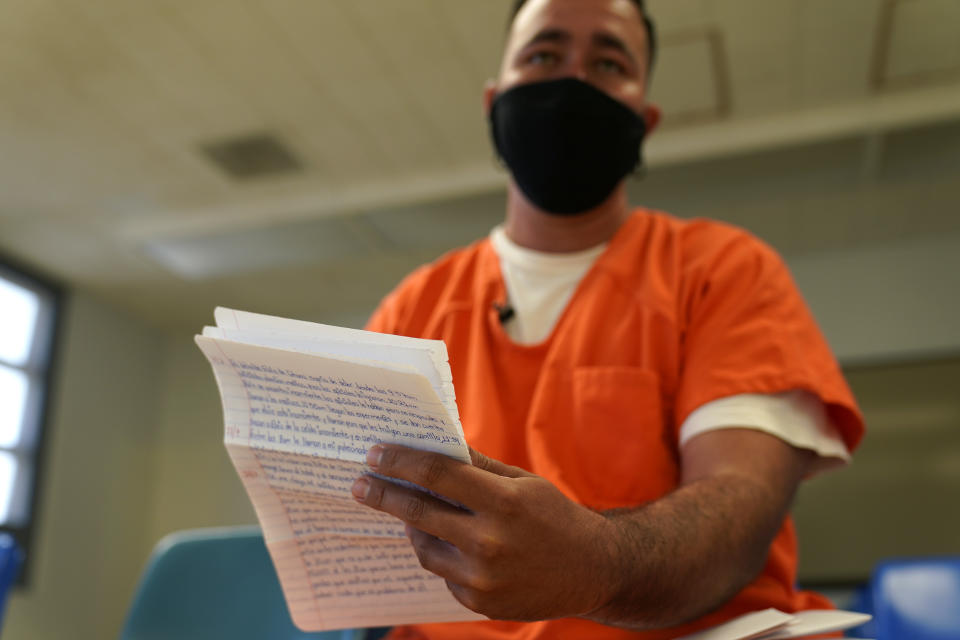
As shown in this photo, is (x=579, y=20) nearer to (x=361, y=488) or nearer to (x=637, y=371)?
(x=637, y=371)

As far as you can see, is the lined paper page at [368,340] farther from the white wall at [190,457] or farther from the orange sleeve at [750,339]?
the white wall at [190,457]

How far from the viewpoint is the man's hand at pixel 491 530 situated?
0.55 m

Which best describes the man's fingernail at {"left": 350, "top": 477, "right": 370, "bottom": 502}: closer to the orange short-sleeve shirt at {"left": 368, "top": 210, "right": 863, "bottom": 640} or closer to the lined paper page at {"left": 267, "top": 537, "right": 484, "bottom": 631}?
the lined paper page at {"left": 267, "top": 537, "right": 484, "bottom": 631}

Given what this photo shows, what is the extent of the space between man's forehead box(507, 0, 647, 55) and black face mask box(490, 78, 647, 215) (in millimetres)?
101

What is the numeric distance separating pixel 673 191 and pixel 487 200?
956mm

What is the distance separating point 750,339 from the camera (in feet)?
3.26

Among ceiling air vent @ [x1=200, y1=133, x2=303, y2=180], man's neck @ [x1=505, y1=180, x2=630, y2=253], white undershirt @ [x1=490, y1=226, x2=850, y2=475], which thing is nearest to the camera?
white undershirt @ [x1=490, y1=226, x2=850, y2=475]

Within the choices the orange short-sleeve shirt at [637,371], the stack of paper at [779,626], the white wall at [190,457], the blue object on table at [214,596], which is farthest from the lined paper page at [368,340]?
the white wall at [190,457]

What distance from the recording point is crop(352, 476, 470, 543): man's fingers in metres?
0.57

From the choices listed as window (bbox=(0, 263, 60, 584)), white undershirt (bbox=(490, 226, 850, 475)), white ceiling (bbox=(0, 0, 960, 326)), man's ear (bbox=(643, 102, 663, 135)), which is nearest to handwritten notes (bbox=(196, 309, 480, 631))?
white undershirt (bbox=(490, 226, 850, 475))

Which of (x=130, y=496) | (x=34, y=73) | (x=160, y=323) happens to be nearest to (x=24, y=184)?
(x=34, y=73)

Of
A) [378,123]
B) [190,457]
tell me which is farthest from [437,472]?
[190,457]

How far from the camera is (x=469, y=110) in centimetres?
355

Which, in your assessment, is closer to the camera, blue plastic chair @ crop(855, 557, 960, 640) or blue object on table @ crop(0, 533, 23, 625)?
blue plastic chair @ crop(855, 557, 960, 640)
